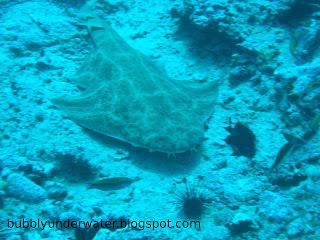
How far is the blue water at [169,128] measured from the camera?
4.83 meters

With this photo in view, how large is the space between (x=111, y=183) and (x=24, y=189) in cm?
132

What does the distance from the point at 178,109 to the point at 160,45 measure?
139 inches

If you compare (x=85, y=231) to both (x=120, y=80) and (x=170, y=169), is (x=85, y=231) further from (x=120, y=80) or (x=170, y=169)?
(x=120, y=80)

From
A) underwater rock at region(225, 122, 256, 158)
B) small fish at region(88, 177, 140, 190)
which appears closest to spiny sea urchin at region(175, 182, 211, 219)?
small fish at region(88, 177, 140, 190)

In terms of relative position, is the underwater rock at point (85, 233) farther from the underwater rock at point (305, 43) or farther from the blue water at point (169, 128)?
the underwater rock at point (305, 43)

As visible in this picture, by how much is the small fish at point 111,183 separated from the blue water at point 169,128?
0.9 inches

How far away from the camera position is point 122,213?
4.79 meters

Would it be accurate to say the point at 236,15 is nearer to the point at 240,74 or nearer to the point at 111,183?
the point at 240,74

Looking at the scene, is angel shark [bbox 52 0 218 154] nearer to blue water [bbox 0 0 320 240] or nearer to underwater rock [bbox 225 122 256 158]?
blue water [bbox 0 0 320 240]

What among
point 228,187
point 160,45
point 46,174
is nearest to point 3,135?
point 46,174

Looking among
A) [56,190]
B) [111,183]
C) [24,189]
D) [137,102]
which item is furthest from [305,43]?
[24,189]

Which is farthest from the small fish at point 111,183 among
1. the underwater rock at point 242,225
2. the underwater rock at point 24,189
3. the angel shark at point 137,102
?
the underwater rock at point 242,225

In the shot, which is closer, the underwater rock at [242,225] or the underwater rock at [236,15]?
the underwater rock at [242,225]

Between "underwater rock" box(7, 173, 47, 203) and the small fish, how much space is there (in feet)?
2.67
